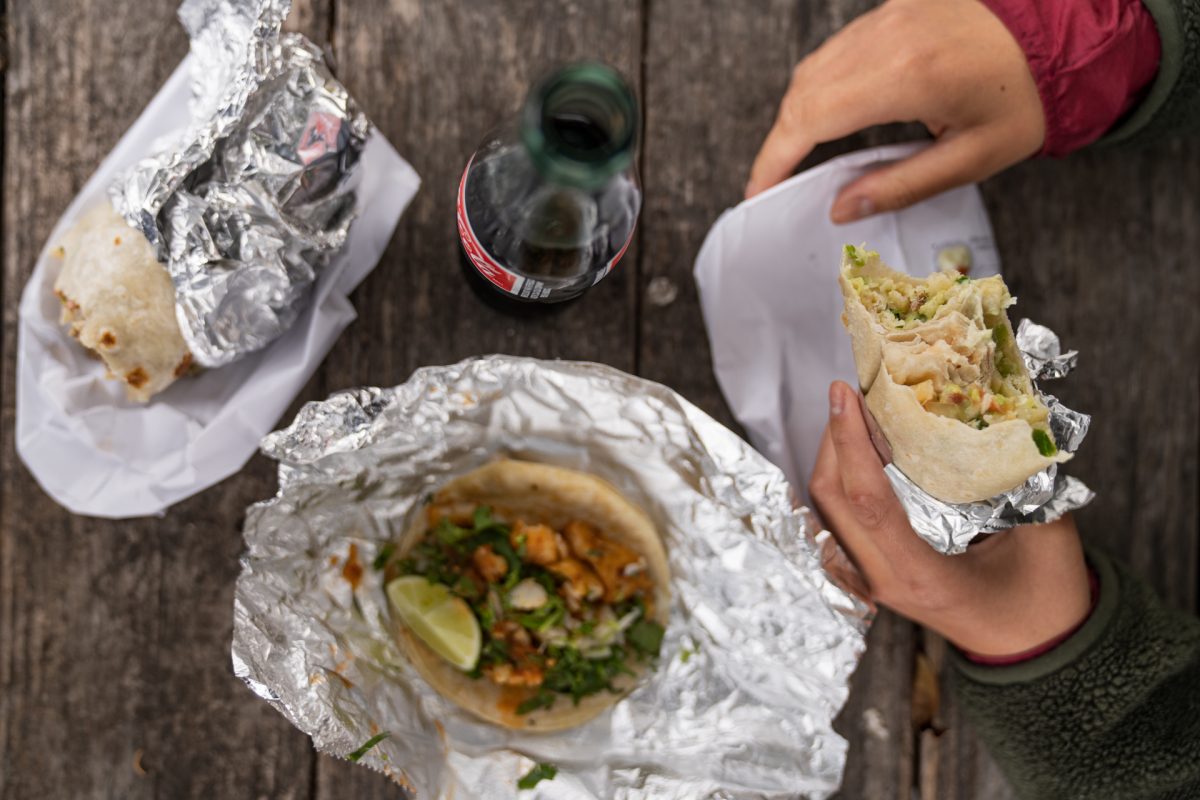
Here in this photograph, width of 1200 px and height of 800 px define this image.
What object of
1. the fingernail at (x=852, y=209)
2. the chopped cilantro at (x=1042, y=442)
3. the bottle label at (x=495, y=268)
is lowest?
the chopped cilantro at (x=1042, y=442)

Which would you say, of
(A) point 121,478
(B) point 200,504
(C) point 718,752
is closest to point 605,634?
(C) point 718,752

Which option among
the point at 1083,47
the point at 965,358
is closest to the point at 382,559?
the point at 965,358

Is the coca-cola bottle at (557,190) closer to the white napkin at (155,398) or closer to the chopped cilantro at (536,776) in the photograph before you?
the white napkin at (155,398)

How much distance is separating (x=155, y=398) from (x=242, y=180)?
0.41m

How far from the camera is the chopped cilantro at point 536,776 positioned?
140 centimetres

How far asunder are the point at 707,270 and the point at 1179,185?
860 mm

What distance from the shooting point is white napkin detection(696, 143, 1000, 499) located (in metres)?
1.45

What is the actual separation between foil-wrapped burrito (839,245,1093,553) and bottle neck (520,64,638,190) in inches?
14.0

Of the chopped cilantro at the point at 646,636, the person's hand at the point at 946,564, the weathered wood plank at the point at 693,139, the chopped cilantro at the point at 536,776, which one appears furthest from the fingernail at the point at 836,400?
the chopped cilantro at the point at 536,776

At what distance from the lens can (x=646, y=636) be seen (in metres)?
1.46

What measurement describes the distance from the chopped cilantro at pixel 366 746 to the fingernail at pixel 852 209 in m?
1.03

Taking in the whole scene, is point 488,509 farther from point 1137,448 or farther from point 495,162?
point 1137,448

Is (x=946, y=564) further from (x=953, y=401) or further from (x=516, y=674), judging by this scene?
(x=516, y=674)

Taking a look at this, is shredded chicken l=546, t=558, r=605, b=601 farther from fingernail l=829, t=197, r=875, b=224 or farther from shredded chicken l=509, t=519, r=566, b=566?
fingernail l=829, t=197, r=875, b=224
